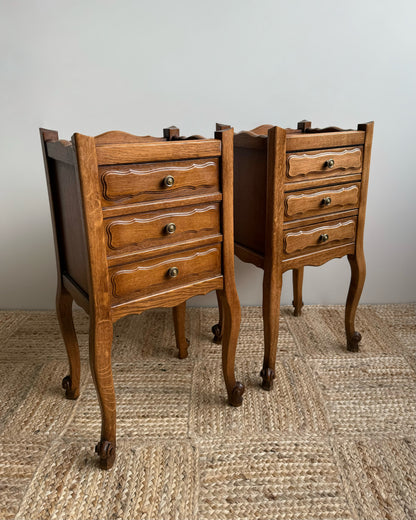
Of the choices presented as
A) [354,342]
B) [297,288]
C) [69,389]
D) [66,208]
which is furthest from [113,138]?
[354,342]

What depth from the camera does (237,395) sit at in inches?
54.3

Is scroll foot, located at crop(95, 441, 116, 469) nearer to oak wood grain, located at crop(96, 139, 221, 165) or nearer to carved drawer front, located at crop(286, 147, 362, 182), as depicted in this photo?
oak wood grain, located at crop(96, 139, 221, 165)

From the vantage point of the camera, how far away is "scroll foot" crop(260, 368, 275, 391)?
1.46m

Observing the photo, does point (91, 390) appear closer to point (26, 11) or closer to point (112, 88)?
point (112, 88)

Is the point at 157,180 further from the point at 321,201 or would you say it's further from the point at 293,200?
the point at 321,201

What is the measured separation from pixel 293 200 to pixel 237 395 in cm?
63

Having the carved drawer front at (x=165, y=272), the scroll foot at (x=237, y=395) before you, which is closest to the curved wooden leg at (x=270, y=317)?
the scroll foot at (x=237, y=395)

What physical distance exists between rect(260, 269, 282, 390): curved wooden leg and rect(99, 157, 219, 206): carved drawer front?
1.24 ft

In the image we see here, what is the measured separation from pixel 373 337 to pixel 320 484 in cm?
84

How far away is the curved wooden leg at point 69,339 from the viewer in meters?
1.35

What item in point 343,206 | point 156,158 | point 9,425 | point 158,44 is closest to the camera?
point 156,158

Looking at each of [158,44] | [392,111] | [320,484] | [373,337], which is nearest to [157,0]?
[158,44]

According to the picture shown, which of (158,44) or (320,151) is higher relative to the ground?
(158,44)

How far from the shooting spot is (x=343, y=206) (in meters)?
1.48
